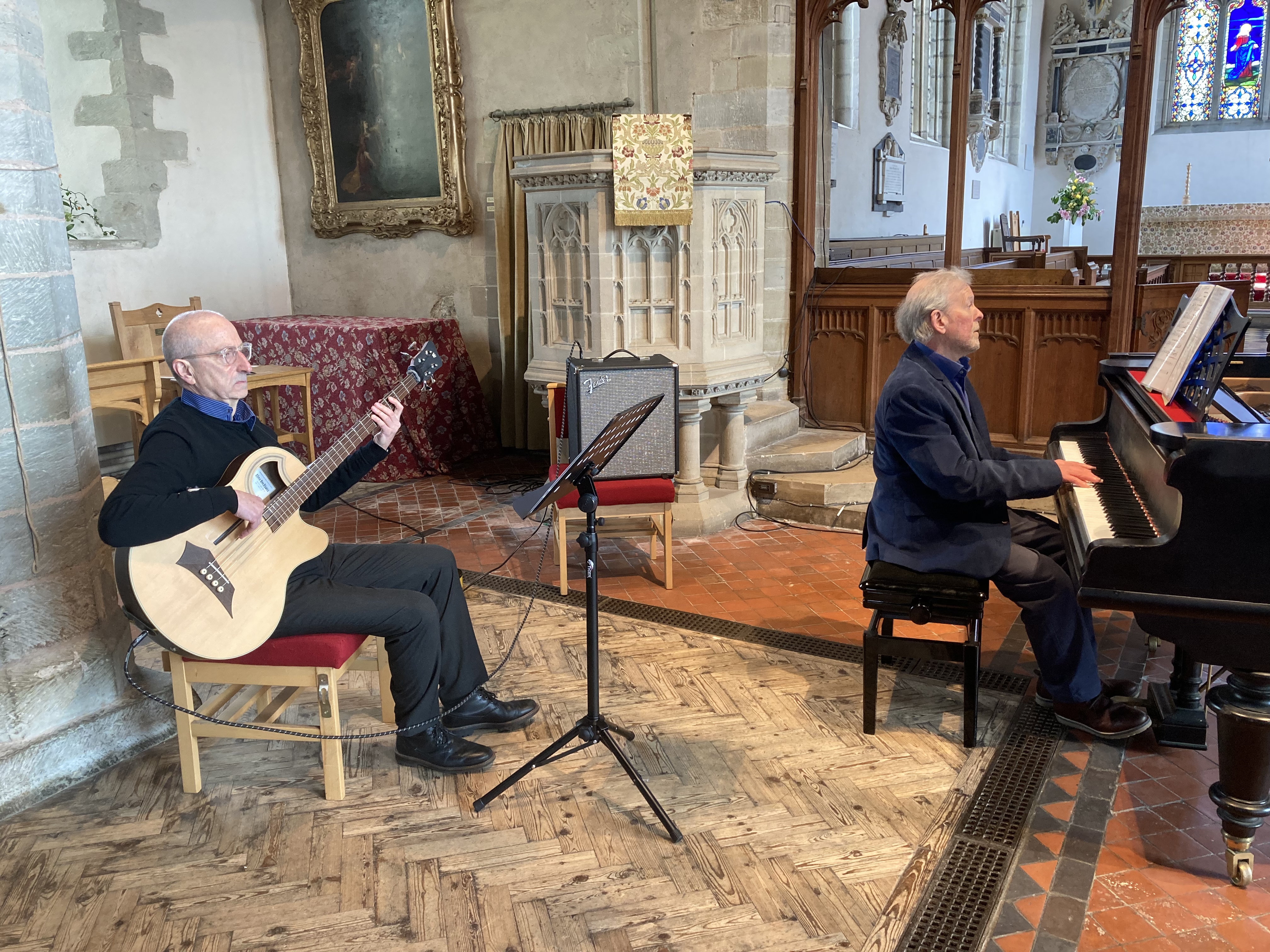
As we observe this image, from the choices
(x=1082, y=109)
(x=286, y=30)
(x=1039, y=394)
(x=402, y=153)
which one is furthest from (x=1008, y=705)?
(x=1082, y=109)

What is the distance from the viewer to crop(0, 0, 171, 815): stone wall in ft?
9.01

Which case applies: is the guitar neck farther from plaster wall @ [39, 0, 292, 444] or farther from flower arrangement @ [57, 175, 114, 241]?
flower arrangement @ [57, 175, 114, 241]

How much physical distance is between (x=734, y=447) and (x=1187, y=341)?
3.14m

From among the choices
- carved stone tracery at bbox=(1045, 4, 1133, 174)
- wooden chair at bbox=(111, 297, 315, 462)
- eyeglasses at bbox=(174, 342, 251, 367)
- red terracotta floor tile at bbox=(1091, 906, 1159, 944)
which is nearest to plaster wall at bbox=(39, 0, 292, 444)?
wooden chair at bbox=(111, 297, 315, 462)

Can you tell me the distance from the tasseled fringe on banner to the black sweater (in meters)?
2.69

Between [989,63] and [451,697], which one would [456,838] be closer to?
[451,697]

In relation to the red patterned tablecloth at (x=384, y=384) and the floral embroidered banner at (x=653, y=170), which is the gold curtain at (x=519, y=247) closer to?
the red patterned tablecloth at (x=384, y=384)

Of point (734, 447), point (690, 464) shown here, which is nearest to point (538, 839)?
point (690, 464)

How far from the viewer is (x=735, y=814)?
2.75 metres

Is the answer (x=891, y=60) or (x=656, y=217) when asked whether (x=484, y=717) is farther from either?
(x=891, y=60)

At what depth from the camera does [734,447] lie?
577 cm

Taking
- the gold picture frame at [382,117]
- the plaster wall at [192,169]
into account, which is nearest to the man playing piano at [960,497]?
the gold picture frame at [382,117]

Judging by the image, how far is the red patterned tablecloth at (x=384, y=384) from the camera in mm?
6930

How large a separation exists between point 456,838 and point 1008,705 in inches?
75.6
